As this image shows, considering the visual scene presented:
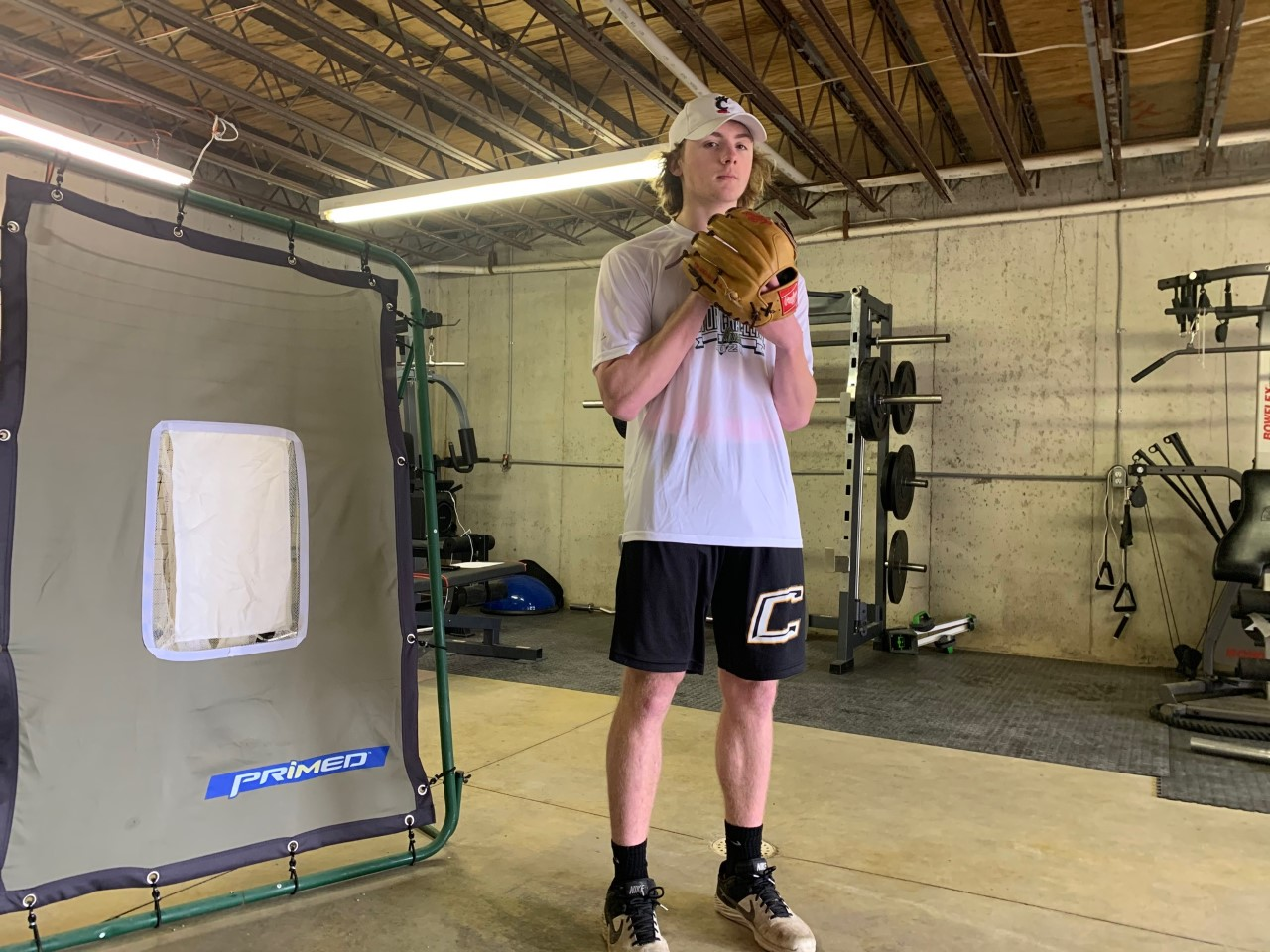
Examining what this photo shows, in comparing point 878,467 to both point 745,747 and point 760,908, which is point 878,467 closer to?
point 745,747

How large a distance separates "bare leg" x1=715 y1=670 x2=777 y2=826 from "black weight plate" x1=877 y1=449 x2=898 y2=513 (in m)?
3.55

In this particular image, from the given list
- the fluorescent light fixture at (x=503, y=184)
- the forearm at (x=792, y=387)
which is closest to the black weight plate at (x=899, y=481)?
the fluorescent light fixture at (x=503, y=184)

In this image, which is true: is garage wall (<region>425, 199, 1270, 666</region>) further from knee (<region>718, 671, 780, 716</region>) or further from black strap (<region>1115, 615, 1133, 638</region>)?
knee (<region>718, 671, 780, 716</region>)

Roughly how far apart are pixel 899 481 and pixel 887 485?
0.23 feet

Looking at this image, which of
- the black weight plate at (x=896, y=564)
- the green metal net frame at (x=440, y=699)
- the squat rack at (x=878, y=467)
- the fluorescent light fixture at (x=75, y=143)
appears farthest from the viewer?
the black weight plate at (x=896, y=564)

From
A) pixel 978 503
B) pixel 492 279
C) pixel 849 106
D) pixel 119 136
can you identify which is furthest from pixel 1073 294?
pixel 119 136

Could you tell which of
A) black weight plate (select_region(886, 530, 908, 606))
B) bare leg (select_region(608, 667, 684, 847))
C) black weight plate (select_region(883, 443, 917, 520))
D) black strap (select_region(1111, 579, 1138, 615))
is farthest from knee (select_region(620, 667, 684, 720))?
black strap (select_region(1111, 579, 1138, 615))

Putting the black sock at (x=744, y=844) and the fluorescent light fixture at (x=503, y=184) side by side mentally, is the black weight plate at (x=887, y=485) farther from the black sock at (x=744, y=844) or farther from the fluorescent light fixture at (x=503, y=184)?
the black sock at (x=744, y=844)

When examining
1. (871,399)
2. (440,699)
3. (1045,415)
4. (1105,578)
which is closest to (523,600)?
(871,399)

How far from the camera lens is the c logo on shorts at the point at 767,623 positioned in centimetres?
165

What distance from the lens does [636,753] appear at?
1.65 meters

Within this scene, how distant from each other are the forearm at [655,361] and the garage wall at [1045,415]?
14.9 feet

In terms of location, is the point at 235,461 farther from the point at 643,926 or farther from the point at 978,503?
the point at 978,503

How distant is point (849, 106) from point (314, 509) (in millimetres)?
4137
